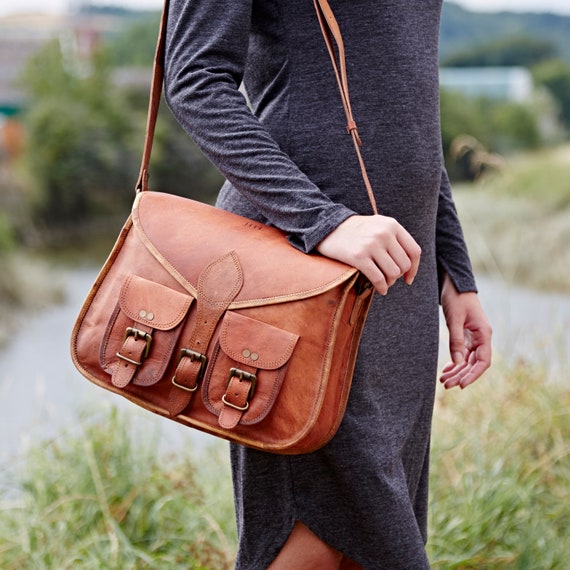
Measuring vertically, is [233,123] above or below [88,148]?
above

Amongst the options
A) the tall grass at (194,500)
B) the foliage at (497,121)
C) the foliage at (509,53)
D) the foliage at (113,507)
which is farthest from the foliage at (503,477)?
the foliage at (509,53)

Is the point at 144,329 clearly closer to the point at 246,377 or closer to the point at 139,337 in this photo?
the point at 139,337

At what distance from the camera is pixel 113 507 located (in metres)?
2.05

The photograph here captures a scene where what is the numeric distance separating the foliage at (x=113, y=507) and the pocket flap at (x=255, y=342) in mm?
979

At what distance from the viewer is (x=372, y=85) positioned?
0.97m

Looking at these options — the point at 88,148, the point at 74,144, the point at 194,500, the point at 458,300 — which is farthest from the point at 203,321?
the point at 74,144

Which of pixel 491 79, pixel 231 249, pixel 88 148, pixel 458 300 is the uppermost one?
pixel 231 249

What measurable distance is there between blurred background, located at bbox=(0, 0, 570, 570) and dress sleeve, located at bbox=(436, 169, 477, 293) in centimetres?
62

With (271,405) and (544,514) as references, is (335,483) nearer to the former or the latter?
(271,405)

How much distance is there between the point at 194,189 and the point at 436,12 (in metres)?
13.9

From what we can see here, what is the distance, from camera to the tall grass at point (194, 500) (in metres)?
1.84

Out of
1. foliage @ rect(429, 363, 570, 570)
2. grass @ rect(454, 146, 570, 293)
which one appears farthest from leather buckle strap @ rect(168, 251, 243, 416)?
grass @ rect(454, 146, 570, 293)

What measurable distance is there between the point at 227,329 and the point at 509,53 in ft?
79.2

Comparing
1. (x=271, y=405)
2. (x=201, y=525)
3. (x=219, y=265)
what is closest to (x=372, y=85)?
(x=219, y=265)
